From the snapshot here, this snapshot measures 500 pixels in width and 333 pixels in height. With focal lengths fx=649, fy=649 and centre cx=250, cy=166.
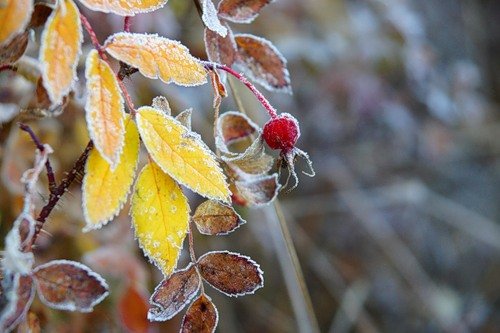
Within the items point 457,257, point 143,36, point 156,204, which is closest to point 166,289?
point 156,204

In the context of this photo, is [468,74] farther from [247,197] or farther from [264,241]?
[247,197]

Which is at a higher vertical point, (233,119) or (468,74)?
(233,119)

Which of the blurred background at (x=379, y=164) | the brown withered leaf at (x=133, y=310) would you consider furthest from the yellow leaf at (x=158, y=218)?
the blurred background at (x=379, y=164)

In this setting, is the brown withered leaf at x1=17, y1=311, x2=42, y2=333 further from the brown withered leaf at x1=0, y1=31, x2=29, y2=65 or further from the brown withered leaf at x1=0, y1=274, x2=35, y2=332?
the brown withered leaf at x1=0, y1=31, x2=29, y2=65

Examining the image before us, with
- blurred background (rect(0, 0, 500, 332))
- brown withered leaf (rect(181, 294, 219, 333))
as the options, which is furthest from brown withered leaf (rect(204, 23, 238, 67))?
blurred background (rect(0, 0, 500, 332))

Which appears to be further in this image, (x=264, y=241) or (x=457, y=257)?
(x=457, y=257)

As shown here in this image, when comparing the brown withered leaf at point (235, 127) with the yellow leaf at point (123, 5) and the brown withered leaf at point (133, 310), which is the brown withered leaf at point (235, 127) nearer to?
the yellow leaf at point (123, 5)
